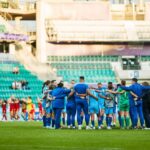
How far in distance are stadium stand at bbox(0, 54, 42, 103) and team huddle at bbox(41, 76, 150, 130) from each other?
36945 millimetres

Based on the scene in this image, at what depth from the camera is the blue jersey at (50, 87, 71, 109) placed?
102 ft

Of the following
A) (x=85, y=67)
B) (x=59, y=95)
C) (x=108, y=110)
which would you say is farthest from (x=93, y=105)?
(x=85, y=67)

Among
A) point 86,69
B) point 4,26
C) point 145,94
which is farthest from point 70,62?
point 145,94

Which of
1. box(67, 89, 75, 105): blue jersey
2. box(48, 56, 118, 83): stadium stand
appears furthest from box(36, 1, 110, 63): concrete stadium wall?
box(67, 89, 75, 105): blue jersey

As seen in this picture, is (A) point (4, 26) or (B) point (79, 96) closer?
(B) point (79, 96)

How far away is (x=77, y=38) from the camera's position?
82125mm

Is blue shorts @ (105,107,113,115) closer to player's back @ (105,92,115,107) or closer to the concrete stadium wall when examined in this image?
player's back @ (105,92,115,107)

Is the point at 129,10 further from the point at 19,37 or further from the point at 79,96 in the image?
the point at 79,96

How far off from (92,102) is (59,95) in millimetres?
1366

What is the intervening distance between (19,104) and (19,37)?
24460 mm

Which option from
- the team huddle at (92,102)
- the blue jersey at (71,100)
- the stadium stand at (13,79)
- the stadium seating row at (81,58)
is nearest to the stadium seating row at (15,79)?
the stadium stand at (13,79)

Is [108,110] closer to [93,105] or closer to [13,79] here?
[93,105]

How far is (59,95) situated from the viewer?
31141mm

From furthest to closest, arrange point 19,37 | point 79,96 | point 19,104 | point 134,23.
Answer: point 134,23
point 19,37
point 19,104
point 79,96
